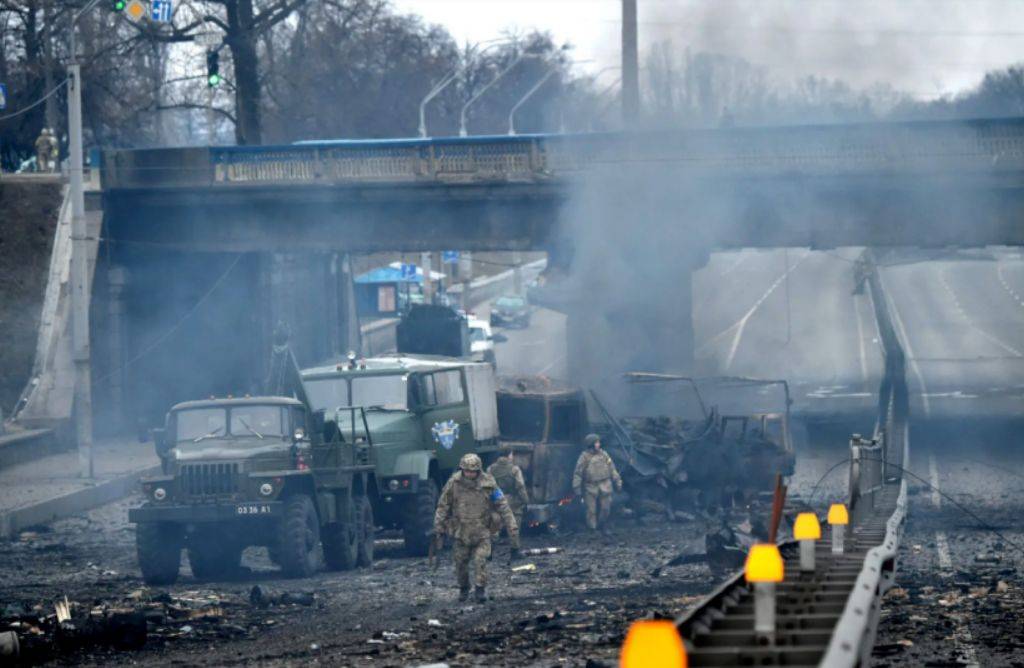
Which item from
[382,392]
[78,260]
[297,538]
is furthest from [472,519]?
[78,260]

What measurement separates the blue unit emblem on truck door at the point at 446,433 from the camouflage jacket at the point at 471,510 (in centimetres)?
527

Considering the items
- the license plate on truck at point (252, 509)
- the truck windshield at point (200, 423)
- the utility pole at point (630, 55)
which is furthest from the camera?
the utility pole at point (630, 55)

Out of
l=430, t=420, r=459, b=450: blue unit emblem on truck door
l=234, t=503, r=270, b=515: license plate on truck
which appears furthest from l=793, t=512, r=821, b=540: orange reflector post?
l=430, t=420, r=459, b=450: blue unit emblem on truck door

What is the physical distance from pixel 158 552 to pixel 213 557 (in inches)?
32.8

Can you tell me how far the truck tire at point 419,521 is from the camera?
20016 millimetres

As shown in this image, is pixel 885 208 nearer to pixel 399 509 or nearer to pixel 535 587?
pixel 399 509

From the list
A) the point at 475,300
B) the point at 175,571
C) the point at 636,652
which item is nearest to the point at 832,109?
the point at 175,571

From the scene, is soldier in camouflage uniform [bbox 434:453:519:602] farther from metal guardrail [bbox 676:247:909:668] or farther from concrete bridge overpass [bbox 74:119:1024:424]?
concrete bridge overpass [bbox 74:119:1024:424]

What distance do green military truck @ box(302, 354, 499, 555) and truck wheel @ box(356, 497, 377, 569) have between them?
0.86 m

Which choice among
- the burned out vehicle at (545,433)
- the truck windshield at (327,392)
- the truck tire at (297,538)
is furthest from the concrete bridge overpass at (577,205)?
the truck tire at (297,538)

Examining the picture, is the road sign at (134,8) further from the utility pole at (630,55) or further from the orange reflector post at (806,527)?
the utility pole at (630,55)

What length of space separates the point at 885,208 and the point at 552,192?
7071 millimetres

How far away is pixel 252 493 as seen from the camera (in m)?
17.5

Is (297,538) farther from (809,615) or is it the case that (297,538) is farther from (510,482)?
(809,615)
